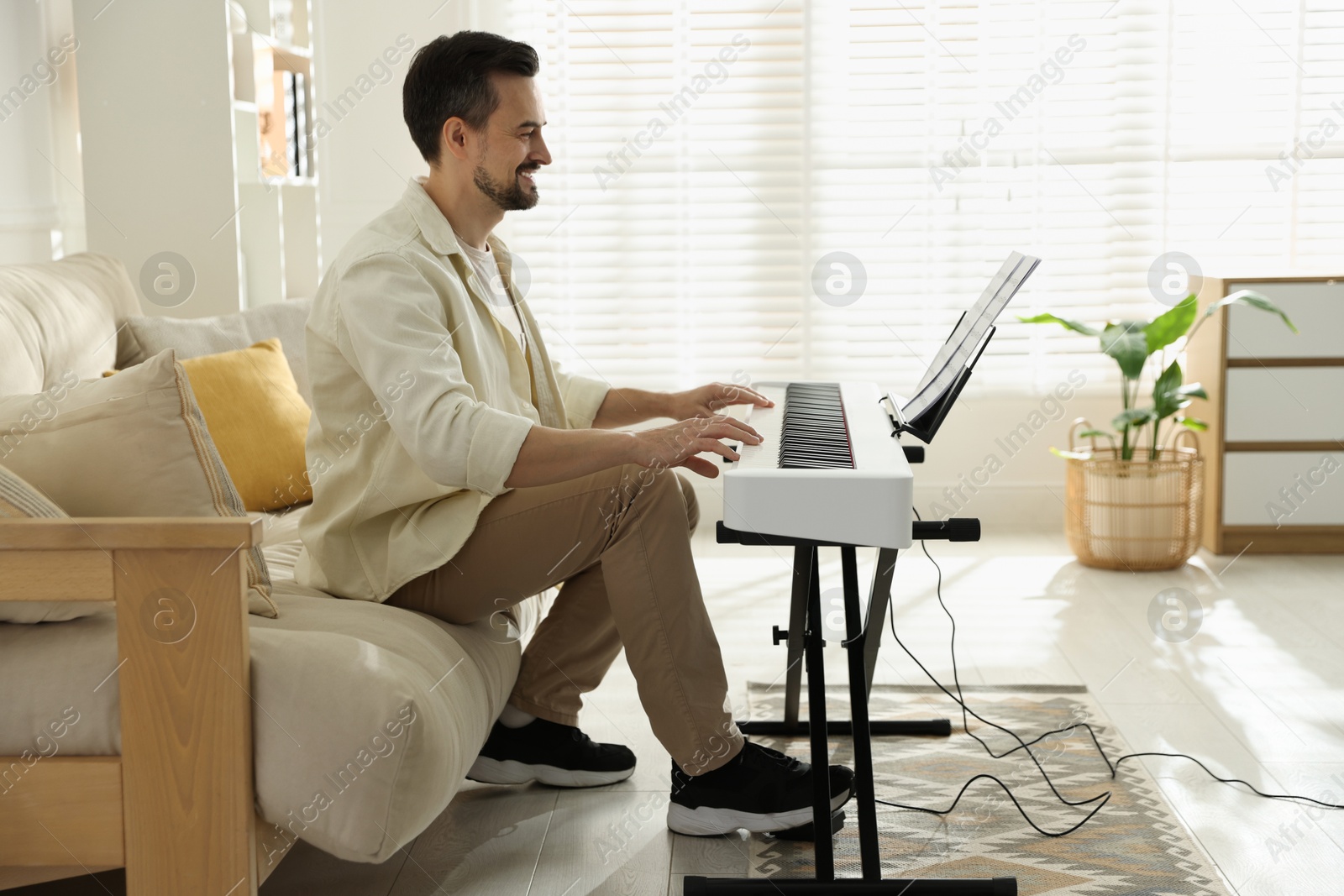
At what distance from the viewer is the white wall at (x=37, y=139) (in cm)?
289

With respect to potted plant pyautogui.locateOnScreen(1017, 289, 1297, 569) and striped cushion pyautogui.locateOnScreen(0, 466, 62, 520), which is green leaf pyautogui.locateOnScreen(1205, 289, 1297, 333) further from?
striped cushion pyautogui.locateOnScreen(0, 466, 62, 520)

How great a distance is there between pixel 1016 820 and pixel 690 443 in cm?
86

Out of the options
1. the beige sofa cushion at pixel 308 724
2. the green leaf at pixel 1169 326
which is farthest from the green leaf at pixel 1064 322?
the beige sofa cushion at pixel 308 724

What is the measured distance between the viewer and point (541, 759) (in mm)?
2016

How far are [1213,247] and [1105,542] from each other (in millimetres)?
1183

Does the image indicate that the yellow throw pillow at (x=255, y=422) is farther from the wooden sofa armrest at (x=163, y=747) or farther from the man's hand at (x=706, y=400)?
the wooden sofa armrest at (x=163, y=747)

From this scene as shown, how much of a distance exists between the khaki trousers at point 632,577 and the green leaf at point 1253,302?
233 cm

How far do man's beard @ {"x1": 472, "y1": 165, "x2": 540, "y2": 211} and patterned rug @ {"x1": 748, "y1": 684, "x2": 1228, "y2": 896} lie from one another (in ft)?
3.47

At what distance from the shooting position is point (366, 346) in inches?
65.0

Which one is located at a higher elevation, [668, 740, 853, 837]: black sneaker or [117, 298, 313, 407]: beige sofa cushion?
[117, 298, 313, 407]: beige sofa cushion

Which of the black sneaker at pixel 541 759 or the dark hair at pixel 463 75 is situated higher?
the dark hair at pixel 463 75

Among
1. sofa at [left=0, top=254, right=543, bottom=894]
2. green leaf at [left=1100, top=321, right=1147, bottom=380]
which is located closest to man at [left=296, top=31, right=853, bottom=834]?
sofa at [left=0, top=254, right=543, bottom=894]

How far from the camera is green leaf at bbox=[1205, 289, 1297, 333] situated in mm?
3363

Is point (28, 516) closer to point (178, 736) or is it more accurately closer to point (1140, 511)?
point (178, 736)
